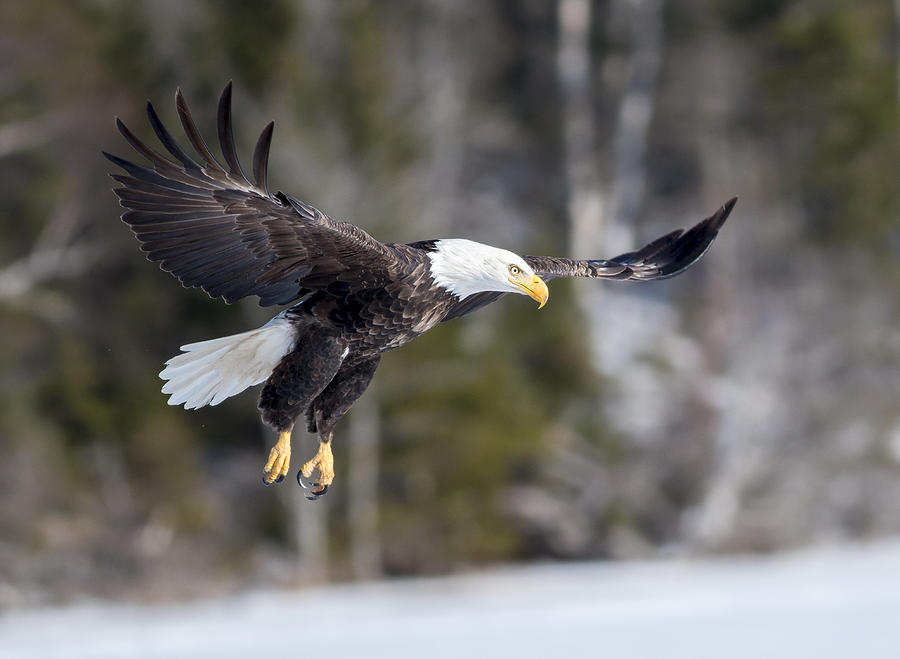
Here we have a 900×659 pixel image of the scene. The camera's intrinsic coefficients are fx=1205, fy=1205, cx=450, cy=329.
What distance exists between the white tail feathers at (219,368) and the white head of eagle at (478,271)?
45 cm

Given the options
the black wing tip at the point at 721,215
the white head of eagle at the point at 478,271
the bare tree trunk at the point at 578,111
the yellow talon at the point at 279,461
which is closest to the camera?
the white head of eagle at the point at 478,271

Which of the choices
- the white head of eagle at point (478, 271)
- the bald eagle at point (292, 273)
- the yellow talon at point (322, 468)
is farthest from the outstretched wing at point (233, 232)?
the yellow talon at point (322, 468)

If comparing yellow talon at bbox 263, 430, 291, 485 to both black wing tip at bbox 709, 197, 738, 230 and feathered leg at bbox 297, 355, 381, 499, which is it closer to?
feathered leg at bbox 297, 355, 381, 499

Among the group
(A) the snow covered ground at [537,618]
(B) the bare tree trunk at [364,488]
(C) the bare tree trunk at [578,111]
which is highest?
(C) the bare tree trunk at [578,111]

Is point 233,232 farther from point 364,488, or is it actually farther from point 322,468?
point 364,488

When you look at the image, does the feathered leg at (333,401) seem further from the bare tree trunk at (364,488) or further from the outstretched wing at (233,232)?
the bare tree trunk at (364,488)

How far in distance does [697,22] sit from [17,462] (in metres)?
7.52

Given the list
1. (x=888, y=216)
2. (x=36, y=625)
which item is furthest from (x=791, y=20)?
(x=36, y=625)

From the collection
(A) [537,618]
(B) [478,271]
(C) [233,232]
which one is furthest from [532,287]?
(A) [537,618]

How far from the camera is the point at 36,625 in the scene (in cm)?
809

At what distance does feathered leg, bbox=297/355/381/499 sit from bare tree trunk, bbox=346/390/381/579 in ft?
18.9

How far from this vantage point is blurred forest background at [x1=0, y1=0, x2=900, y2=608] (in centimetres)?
841

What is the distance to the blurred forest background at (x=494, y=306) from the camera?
841 centimetres

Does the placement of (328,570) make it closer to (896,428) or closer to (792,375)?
(792,375)
